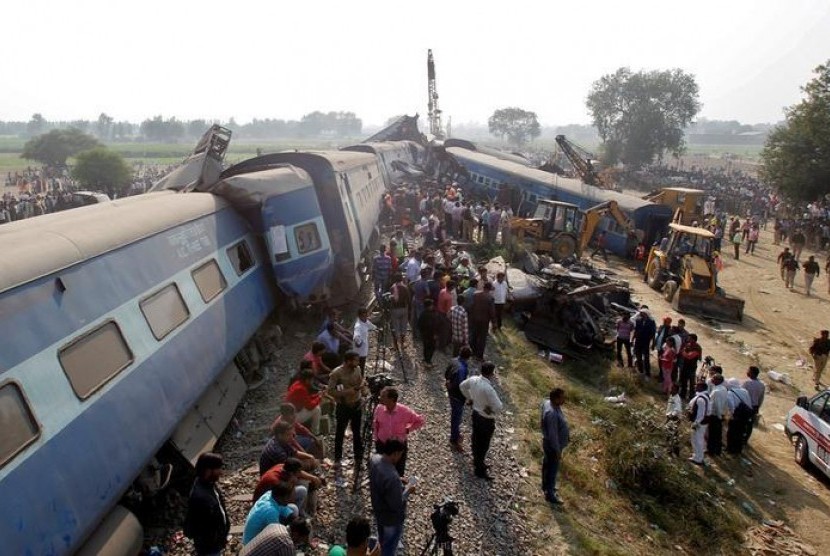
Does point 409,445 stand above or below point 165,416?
below

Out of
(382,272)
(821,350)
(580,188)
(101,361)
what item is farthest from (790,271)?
(101,361)

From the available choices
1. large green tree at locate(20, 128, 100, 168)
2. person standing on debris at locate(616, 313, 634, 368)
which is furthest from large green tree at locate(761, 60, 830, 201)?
large green tree at locate(20, 128, 100, 168)

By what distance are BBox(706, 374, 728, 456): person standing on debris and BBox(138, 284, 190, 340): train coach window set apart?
9313mm

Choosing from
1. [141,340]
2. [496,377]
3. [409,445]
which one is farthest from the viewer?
[496,377]

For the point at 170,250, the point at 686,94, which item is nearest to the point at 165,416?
the point at 170,250

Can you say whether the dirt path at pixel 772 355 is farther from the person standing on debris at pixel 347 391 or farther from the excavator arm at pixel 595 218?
the person standing on debris at pixel 347 391

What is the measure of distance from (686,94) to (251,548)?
255 ft

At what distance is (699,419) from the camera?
1002 centimetres

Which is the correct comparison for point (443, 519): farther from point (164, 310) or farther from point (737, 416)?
point (737, 416)

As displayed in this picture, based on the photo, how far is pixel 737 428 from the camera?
1065 cm

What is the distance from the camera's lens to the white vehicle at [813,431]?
9.98 metres

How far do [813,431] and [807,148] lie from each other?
29697 millimetres

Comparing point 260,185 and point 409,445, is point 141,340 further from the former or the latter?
point 260,185

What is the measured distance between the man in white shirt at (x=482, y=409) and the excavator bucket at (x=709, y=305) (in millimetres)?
13728
